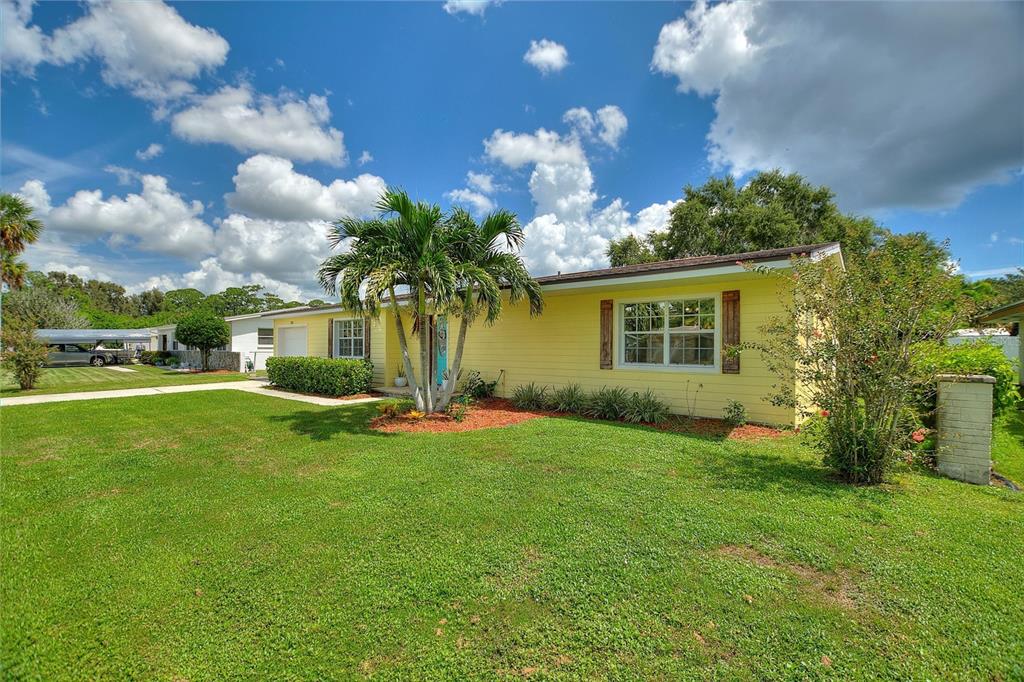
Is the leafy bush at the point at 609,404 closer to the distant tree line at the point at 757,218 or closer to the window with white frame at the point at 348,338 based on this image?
the window with white frame at the point at 348,338

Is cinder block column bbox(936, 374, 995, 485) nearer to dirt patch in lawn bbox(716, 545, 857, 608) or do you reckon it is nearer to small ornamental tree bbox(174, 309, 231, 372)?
dirt patch in lawn bbox(716, 545, 857, 608)

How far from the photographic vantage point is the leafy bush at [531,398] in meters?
9.62

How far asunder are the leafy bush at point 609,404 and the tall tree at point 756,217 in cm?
1751

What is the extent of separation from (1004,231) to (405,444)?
16.7 meters

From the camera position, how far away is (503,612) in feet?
7.75

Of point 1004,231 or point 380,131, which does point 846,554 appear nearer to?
point 380,131

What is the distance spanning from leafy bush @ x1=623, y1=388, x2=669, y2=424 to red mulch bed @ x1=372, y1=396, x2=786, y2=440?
0.69 feet

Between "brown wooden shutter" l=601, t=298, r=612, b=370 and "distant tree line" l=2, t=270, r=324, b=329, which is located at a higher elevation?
"distant tree line" l=2, t=270, r=324, b=329

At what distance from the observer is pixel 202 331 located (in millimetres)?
19906

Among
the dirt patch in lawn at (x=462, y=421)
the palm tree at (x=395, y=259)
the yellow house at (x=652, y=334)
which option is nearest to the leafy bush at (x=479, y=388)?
the yellow house at (x=652, y=334)

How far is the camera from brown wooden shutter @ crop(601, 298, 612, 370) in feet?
29.7

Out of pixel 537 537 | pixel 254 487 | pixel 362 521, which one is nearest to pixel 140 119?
pixel 254 487

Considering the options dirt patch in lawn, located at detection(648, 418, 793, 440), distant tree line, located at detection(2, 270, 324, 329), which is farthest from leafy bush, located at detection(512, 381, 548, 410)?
distant tree line, located at detection(2, 270, 324, 329)

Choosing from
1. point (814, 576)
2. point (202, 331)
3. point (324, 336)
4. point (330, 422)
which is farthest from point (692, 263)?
point (202, 331)
